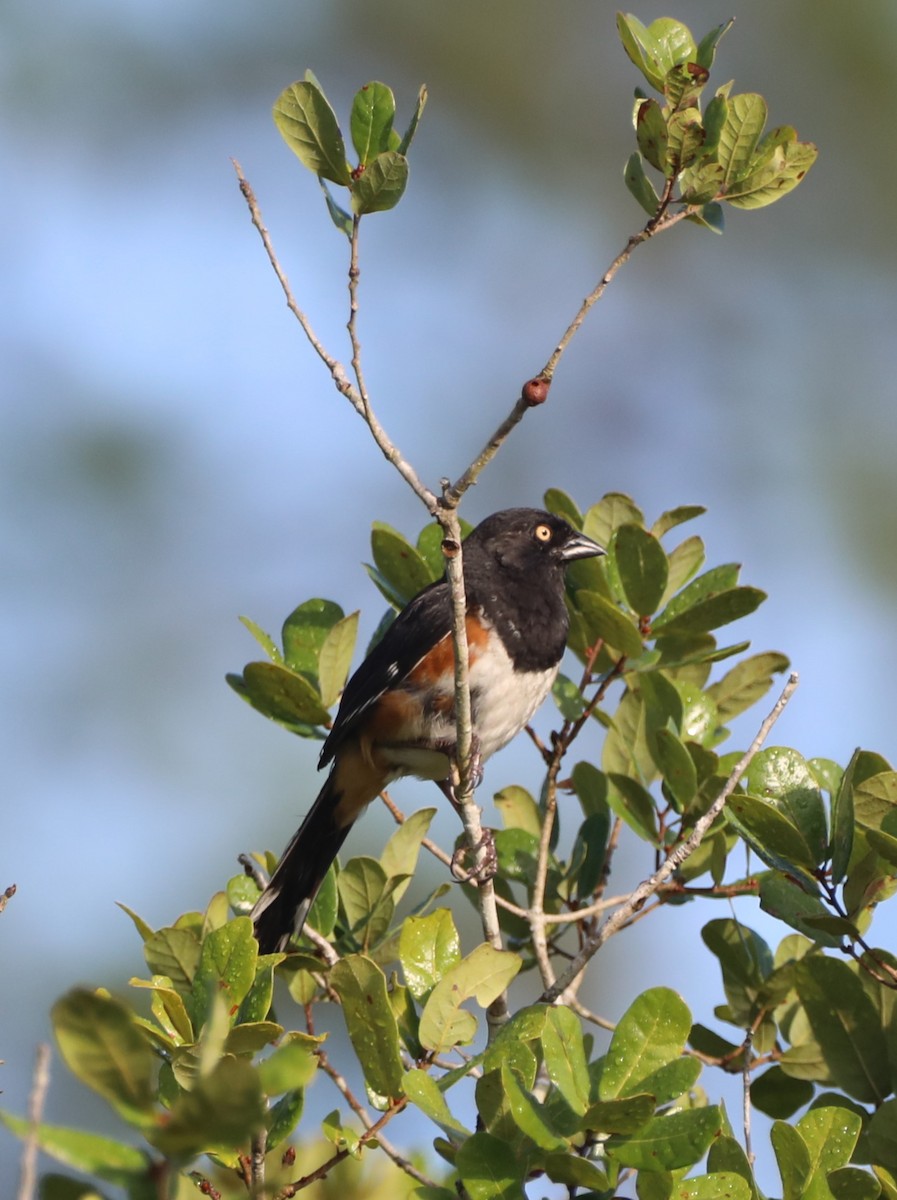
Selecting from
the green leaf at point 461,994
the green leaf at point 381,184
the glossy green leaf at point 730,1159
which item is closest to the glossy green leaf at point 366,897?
the green leaf at point 461,994

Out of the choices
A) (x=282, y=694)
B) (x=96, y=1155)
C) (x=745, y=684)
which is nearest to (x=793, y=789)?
(x=745, y=684)

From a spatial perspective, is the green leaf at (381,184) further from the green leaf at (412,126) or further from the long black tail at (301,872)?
the long black tail at (301,872)

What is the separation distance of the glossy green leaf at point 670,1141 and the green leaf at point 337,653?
51.4 inches

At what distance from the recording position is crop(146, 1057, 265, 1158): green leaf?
2.84 feet

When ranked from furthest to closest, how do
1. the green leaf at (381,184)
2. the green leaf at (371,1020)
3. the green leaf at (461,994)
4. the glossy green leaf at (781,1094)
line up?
1. the glossy green leaf at (781,1094)
2. the green leaf at (381,184)
3. the green leaf at (461,994)
4. the green leaf at (371,1020)

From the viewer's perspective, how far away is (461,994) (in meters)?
1.87

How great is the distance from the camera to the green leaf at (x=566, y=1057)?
1538mm

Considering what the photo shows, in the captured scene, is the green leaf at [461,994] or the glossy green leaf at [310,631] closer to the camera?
the green leaf at [461,994]

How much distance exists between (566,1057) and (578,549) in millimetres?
1923

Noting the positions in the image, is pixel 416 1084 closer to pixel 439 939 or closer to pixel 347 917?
pixel 439 939

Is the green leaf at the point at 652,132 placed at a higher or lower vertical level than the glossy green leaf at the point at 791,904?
higher

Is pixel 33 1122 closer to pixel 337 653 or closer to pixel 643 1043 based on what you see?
pixel 643 1043

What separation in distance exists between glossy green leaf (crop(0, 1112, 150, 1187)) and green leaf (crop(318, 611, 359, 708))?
5.94 feet

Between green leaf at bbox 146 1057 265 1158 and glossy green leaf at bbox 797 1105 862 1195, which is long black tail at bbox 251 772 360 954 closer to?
glossy green leaf at bbox 797 1105 862 1195
